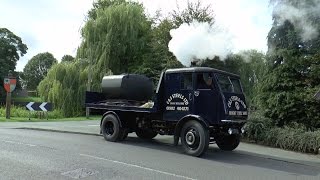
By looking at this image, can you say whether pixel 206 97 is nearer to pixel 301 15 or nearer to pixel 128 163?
pixel 128 163

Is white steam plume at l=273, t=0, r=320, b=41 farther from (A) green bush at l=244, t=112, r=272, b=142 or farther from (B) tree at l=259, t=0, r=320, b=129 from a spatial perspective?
(A) green bush at l=244, t=112, r=272, b=142

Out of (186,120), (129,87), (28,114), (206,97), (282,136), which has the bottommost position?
(282,136)

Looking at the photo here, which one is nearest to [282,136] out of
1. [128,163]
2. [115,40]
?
[128,163]

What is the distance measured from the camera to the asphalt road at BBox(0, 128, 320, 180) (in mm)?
9664

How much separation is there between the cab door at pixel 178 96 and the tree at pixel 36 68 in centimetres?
8775

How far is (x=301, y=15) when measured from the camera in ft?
57.0

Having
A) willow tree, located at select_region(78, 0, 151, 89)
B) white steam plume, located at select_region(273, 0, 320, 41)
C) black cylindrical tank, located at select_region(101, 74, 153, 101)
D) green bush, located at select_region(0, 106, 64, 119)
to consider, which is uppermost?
willow tree, located at select_region(78, 0, 151, 89)

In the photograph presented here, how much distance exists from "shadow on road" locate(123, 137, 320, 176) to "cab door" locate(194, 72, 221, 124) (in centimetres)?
122

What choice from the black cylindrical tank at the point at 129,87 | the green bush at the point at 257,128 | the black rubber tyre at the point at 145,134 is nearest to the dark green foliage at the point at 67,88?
the black rubber tyre at the point at 145,134

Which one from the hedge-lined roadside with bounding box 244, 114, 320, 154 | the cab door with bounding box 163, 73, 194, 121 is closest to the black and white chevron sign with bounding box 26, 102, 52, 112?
the hedge-lined roadside with bounding box 244, 114, 320, 154

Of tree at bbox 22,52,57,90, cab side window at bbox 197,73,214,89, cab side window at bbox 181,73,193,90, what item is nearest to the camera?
cab side window at bbox 197,73,214,89

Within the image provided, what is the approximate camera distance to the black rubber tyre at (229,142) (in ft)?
48.1

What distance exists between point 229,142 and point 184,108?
7.33ft

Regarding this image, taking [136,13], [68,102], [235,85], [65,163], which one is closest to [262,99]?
[235,85]
